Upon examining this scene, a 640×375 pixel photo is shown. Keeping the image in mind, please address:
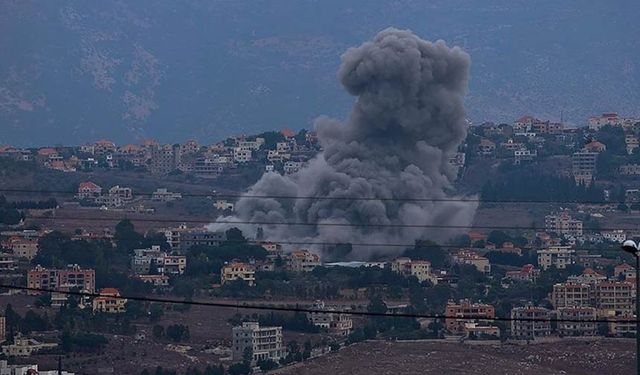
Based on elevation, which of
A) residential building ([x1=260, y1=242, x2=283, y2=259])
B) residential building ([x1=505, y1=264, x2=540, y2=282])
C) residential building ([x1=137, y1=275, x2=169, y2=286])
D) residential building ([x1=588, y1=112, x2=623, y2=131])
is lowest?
residential building ([x1=137, y1=275, x2=169, y2=286])

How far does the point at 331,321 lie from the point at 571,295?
7.94 meters

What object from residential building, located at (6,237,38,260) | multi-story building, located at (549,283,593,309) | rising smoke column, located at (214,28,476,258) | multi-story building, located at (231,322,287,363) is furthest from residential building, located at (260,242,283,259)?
multi-story building, located at (231,322,287,363)

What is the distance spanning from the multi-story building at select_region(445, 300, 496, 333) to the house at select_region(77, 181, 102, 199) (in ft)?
111

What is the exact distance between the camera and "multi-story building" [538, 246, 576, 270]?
224 feet

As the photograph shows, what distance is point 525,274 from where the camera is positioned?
216 ft

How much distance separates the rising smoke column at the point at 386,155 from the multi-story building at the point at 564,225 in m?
3.51

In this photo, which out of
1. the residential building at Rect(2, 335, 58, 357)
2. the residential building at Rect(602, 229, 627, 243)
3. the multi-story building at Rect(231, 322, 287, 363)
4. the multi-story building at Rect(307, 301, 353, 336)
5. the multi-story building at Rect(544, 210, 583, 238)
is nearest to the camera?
the residential building at Rect(2, 335, 58, 357)

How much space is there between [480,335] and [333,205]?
1721 centimetres

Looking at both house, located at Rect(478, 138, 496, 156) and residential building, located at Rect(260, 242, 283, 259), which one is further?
house, located at Rect(478, 138, 496, 156)

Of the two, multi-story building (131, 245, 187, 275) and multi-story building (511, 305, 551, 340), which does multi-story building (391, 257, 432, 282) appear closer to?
multi-story building (131, 245, 187, 275)

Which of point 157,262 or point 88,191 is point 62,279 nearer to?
point 157,262

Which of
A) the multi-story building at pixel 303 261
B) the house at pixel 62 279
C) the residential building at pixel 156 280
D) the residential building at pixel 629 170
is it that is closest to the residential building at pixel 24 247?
the house at pixel 62 279

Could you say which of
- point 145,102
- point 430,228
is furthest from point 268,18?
point 430,228

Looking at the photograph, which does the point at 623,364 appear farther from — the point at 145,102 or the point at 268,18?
the point at 268,18
